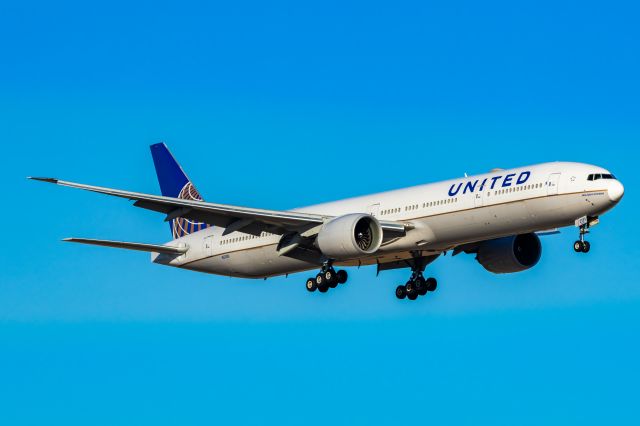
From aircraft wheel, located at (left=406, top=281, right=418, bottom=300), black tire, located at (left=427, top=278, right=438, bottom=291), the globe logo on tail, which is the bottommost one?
aircraft wheel, located at (left=406, top=281, right=418, bottom=300)

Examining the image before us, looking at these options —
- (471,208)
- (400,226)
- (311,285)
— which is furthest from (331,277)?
(471,208)

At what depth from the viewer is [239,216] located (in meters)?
56.6

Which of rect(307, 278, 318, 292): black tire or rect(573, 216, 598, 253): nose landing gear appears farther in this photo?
rect(307, 278, 318, 292): black tire

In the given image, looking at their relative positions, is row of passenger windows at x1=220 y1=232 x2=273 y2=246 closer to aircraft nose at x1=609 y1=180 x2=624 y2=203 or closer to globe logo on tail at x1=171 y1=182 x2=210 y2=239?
globe logo on tail at x1=171 y1=182 x2=210 y2=239

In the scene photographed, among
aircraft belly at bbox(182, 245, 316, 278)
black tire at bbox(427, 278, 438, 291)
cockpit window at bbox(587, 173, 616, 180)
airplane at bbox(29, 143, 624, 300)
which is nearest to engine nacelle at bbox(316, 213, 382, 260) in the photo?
airplane at bbox(29, 143, 624, 300)

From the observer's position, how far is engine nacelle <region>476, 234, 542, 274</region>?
60469 millimetres

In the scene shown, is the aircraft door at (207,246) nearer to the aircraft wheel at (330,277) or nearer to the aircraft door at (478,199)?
the aircraft wheel at (330,277)

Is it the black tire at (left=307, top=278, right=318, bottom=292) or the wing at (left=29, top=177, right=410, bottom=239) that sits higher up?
the wing at (left=29, top=177, right=410, bottom=239)

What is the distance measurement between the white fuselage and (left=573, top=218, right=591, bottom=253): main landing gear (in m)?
0.35

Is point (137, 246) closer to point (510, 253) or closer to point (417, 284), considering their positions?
point (417, 284)

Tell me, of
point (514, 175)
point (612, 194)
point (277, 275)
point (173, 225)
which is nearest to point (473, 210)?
point (514, 175)

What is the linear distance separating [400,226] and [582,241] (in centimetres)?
796

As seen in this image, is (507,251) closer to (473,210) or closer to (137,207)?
(473,210)

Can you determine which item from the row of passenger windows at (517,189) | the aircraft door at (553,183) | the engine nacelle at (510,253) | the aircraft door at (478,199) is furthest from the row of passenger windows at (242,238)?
the aircraft door at (553,183)
